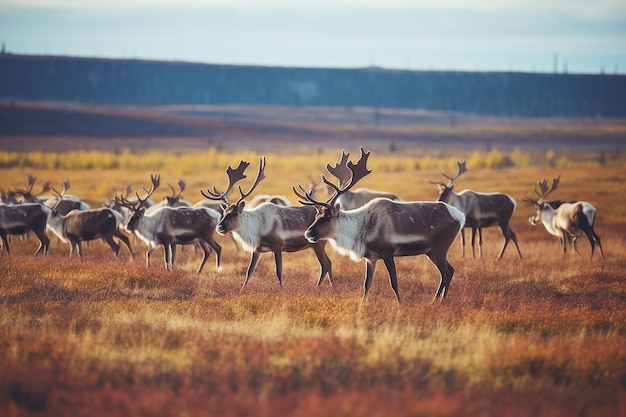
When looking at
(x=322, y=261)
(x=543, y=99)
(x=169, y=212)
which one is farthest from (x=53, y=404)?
(x=543, y=99)

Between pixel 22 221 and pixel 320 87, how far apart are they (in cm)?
13818

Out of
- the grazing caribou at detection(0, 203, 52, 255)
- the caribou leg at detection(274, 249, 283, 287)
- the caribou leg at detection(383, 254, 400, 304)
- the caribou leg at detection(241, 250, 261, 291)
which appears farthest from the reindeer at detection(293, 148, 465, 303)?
the grazing caribou at detection(0, 203, 52, 255)

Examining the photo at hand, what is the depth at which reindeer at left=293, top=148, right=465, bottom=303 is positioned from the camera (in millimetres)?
10781

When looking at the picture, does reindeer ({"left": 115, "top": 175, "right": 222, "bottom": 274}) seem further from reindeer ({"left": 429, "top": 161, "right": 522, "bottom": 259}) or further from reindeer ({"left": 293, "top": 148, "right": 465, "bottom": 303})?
reindeer ({"left": 429, "top": 161, "right": 522, "bottom": 259})

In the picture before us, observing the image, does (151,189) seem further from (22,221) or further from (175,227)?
(22,221)

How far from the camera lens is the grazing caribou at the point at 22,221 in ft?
54.0

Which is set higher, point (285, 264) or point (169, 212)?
point (169, 212)

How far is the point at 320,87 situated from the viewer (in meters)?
152

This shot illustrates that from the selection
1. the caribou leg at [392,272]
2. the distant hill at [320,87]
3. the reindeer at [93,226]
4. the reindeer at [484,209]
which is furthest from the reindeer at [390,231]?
the distant hill at [320,87]

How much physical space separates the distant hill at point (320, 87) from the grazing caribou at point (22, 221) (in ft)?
387

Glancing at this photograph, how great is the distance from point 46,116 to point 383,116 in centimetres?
5595

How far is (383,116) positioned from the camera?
121 meters

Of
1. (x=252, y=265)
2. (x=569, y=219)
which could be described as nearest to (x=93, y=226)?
(x=252, y=265)

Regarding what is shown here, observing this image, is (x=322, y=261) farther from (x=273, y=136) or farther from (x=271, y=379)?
(x=273, y=136)
